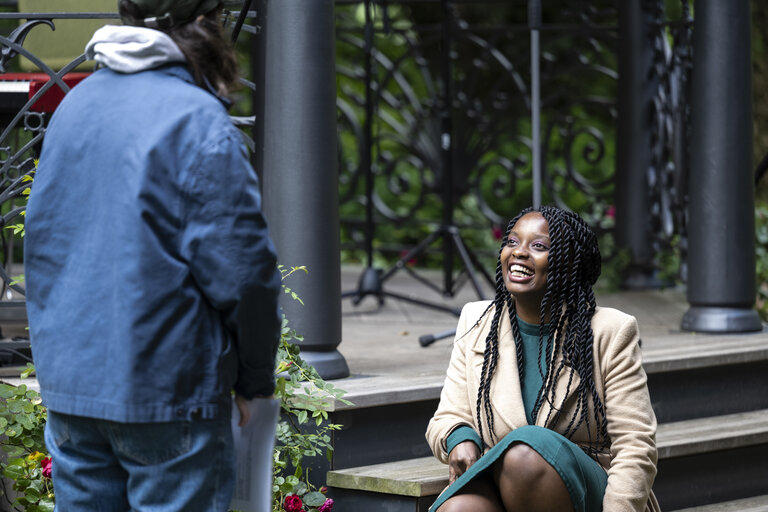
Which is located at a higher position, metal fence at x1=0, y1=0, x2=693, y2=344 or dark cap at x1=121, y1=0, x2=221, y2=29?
dark cap at x1=121, y1=0, x2=221, y2=29

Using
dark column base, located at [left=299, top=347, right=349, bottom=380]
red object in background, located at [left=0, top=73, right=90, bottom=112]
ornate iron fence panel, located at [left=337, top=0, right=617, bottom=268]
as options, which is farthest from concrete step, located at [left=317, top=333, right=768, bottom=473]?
ornate iron fence panel, located at [left=337, top=0, right=617, bottom=268]

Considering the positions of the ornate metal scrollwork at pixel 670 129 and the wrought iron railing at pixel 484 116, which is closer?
the ornate metal scrollwork at pixel 670 129

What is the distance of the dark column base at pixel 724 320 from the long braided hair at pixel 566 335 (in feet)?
5.86

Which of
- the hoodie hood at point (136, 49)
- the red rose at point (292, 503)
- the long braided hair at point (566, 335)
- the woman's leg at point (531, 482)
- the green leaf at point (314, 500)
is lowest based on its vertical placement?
the green leaf at point (314, 500)

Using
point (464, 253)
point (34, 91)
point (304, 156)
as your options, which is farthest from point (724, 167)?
point (34, 91)

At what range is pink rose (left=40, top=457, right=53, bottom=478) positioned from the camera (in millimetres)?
3184

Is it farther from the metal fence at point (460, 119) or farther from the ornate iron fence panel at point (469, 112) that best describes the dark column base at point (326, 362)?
the ornate iron fence panel at point (469, 112)

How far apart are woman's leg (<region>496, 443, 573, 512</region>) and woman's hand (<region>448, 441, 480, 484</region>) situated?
13 centimetres

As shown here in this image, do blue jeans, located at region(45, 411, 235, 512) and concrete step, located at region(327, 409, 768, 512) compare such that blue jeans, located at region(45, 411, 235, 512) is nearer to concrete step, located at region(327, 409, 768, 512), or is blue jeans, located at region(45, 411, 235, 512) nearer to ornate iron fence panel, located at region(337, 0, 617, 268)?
concrete step, located at region(327, 409, 768, 512)

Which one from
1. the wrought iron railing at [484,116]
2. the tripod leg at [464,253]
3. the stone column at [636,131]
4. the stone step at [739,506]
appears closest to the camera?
the stone step at [739,506]

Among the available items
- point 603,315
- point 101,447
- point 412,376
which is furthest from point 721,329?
point 101,447

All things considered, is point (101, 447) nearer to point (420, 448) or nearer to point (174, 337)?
point (174, 337)

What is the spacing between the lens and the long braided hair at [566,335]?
2947mm

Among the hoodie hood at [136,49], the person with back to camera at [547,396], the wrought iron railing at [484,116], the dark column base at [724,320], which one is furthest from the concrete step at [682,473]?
the wrought iron railing at [484,116]
